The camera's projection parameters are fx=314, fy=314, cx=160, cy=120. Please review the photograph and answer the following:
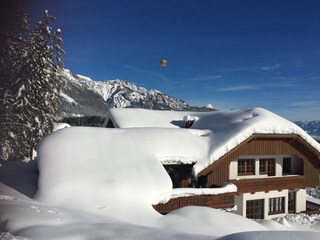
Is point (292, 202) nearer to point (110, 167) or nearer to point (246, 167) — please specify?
point (246, 167)

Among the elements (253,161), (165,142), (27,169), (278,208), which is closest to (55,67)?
(27,169)

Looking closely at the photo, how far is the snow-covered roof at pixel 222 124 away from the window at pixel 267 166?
245 cm

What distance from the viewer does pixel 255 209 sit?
1956 centimetres

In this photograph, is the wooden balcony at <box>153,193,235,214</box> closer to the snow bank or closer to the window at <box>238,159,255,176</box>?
the snow bank

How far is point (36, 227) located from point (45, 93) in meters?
21.3

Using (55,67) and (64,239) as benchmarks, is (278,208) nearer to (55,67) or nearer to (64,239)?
(64,239)

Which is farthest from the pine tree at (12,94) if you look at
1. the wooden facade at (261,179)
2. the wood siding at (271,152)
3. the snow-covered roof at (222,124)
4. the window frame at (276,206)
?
the window frame at (276,206)

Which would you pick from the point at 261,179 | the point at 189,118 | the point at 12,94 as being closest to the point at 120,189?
the point at 261,179

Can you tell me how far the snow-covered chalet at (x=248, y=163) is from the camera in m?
16.6

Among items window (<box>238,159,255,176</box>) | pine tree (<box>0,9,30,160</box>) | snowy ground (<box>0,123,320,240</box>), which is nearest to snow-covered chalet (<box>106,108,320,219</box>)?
window (<box>238,159,255,176</box>)

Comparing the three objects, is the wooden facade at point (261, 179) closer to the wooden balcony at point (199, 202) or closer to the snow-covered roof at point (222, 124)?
the wooden balcony at point (199, 202)

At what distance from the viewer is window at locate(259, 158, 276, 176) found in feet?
66.9

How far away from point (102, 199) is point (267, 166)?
12.5m

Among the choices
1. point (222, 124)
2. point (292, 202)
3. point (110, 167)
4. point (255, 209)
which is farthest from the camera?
point (292, 202)
